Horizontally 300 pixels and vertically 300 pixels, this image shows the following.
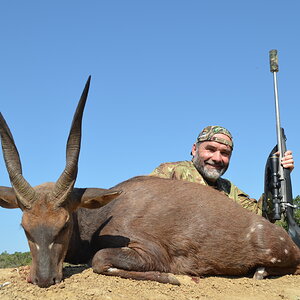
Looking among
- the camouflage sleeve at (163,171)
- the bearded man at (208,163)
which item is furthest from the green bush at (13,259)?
the bearded man at (208,163)

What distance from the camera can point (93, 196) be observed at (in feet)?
19.8

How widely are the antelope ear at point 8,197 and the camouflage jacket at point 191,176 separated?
3.68m

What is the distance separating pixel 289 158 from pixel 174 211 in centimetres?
323

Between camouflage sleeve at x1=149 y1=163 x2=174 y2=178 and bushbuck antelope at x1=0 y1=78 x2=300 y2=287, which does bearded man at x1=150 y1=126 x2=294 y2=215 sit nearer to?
camouflage sleeve at x1=149 y1=163 x2=174 y2=178

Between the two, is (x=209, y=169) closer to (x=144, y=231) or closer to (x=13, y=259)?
(x=144, y=231)

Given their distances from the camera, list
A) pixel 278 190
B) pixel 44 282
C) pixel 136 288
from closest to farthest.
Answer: pixel 44 282 → pixel 136 288 → pixel 278 190

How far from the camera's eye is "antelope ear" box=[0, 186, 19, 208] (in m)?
5.97

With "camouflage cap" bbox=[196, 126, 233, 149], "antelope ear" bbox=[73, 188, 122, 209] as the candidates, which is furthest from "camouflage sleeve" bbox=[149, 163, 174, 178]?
"antelope ear" bbox=[73, 188, 122, 209]

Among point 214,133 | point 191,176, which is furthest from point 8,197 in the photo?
point 214,133

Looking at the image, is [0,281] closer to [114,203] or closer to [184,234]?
[114,203]

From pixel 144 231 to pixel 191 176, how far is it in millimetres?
3465

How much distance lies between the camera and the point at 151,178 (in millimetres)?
7254

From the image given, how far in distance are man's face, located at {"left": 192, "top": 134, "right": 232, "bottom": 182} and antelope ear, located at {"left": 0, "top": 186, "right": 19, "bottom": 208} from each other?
452cm

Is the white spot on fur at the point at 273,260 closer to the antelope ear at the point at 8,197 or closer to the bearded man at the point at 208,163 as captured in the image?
the bearded man at the point at 208,163
